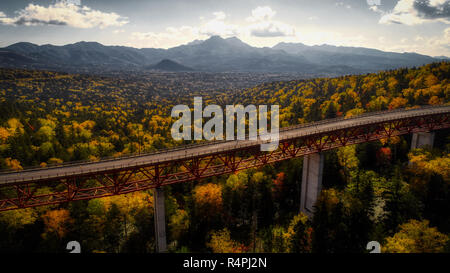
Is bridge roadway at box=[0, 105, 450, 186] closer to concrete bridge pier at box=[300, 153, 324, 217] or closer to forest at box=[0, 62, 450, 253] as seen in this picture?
forest at box=[0, 62, 450, 253]

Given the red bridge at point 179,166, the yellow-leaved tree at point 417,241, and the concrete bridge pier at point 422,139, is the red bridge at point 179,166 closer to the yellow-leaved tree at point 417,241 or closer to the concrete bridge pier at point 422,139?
the concrete bridge pier at point 422,139

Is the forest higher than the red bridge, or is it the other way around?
the red bridge

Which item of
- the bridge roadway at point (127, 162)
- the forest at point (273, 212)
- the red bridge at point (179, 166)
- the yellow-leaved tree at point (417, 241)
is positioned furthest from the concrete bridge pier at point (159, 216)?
the yellow-leaved tree at point (417, 241)

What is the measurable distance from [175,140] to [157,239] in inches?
2469

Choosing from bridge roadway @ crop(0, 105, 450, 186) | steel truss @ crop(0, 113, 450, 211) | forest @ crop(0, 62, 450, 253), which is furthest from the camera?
forest @ crop(0, 62, 450, 253)

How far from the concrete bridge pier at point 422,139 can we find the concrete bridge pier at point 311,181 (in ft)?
94.6

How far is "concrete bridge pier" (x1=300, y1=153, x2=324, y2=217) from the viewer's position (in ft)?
147

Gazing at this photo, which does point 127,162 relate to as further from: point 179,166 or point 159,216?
point 179,166

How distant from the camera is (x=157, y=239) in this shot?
37.2 meters

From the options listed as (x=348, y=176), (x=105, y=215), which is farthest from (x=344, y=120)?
(x=105, y=215)

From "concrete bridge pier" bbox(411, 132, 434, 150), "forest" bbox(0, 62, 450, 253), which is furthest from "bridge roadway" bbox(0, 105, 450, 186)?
"concrete bridge pier" bbox(411, 132, 434, 150)

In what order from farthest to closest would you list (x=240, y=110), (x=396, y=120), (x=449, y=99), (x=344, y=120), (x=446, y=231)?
(x=240, y=110), (x=449, y=99), (x=344, y=120), (x=396, y=120), (x=446, y=231)
